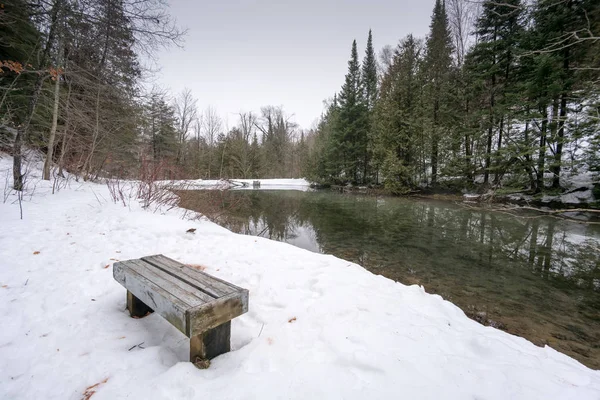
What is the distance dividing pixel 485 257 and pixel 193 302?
20.0 feet

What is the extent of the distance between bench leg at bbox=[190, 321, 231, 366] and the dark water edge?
123 inches

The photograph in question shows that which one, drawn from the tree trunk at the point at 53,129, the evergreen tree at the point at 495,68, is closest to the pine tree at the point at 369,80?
the evergreen tree at the point at 495,68

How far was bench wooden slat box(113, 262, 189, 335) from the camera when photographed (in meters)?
1.33

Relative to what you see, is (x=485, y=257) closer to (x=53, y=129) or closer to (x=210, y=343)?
(x=210, y=343)

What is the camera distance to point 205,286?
162cm

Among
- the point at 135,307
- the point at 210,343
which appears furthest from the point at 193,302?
the point at 135,307

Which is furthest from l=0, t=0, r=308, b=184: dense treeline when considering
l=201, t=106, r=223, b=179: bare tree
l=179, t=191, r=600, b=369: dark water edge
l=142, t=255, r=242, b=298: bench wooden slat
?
l=201, t=106, r=223, b=179: bare tree

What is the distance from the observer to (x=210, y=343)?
149 centimetres

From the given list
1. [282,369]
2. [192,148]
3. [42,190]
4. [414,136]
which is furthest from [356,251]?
[192,148]

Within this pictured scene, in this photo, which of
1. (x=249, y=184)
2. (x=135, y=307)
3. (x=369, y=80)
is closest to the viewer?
(x=135, y=307)

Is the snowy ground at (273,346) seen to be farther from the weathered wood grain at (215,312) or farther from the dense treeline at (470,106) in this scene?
the dense treeline at (470,106)

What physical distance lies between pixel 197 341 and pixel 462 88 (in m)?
20.1

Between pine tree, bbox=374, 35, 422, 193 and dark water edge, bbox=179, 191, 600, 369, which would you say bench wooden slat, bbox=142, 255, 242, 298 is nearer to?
dark water edge, bbox=179, 191, 600, 369

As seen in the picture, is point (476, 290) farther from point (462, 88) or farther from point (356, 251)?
point (462, 88)
